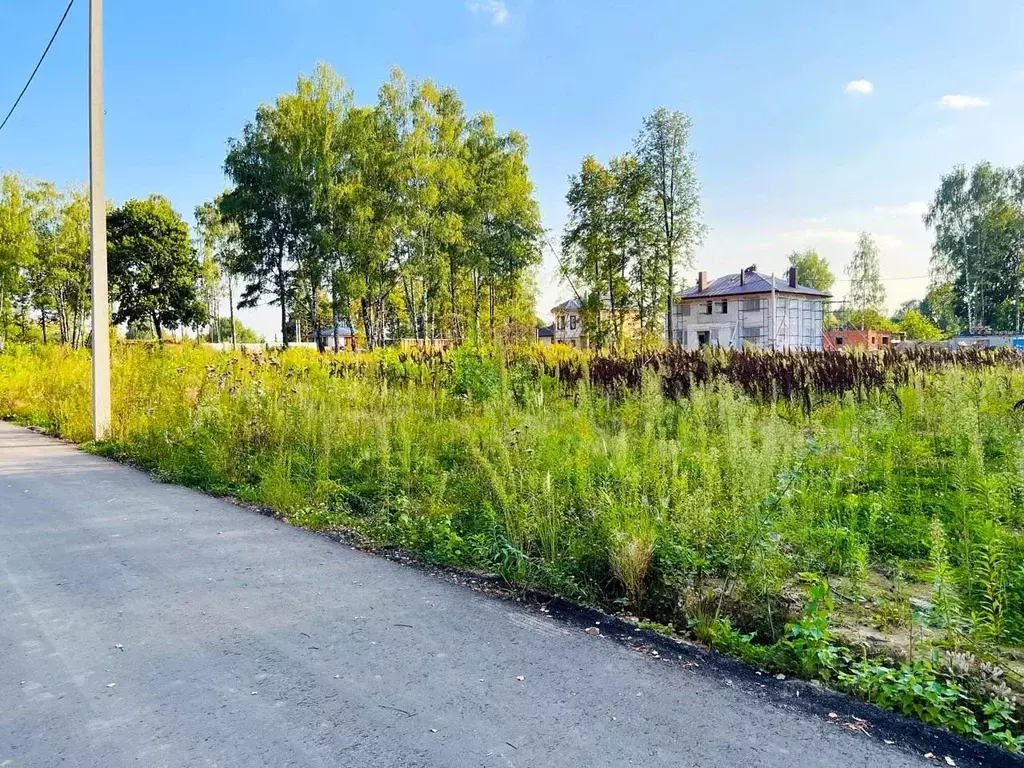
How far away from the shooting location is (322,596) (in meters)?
3.38

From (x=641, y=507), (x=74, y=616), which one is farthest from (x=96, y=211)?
(x=641, y=507)

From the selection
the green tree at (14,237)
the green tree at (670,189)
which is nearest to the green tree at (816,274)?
the green tree at (670,189)

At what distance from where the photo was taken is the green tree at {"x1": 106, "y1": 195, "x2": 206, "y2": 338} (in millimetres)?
44094

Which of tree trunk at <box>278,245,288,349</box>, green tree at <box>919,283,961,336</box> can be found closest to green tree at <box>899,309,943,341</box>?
green tree at <box>919,283,961,336</box>

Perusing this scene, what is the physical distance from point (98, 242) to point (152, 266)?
42.2m

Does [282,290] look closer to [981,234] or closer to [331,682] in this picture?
[331,682]

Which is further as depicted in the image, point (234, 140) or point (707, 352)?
point (234, 140)

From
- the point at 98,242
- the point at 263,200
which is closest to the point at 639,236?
the point at 263,200

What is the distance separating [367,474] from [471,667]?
3389mm

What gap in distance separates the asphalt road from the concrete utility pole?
5719 millimetres

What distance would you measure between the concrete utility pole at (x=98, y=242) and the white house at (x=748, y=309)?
4835 cm

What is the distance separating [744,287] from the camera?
182ft

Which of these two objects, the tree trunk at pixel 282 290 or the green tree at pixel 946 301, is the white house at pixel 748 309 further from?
the tree trunk at pixel 282 290

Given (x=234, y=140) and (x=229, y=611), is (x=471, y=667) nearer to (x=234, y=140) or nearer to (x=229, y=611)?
(x=229, y=611)
